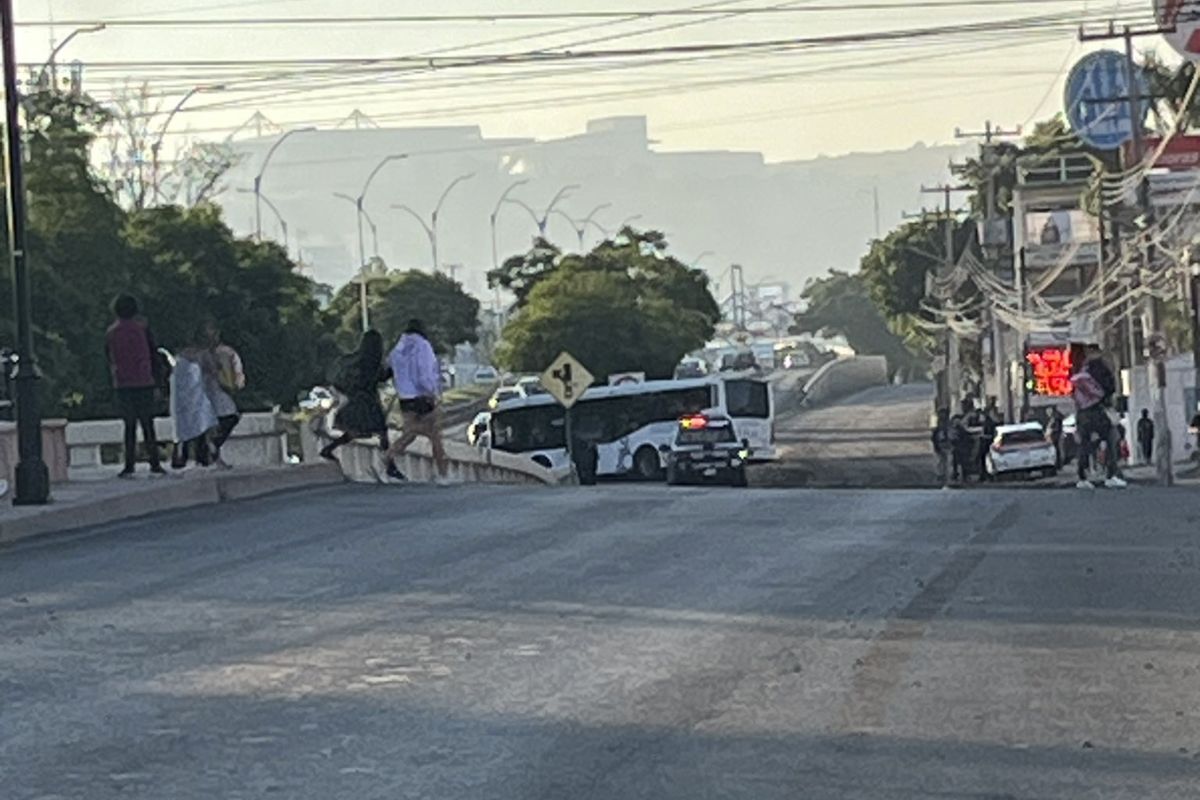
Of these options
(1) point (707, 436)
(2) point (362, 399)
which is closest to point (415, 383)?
(2) point (362, 399)

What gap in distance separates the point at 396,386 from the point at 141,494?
17.7 feet

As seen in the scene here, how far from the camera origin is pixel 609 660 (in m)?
12.4

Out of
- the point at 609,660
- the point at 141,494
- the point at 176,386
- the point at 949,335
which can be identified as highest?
the point at 949,335

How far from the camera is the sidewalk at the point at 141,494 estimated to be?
70.0 feet

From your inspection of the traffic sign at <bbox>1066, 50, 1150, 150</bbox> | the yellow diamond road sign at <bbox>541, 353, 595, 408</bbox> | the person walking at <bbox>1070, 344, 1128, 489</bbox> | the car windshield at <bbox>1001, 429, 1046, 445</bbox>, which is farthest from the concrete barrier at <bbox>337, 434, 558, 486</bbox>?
the traffic sign at <bbox>1066, 50, 1150, 150</bbox>

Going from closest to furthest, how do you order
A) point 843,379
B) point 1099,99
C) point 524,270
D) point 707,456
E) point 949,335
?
point 707,456, point 1099,99, point 524,270, point 949,335, point 843,379

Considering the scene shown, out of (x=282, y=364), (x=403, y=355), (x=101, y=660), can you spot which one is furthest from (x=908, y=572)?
(x=282, y=364)

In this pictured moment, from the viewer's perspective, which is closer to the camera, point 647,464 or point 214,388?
point 214,388

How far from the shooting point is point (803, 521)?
20500 mm

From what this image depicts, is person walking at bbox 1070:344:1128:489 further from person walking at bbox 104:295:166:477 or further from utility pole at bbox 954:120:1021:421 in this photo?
utility pole at bbox 954:120:1021:421

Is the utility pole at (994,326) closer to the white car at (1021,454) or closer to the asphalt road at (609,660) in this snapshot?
the white car at (1021,454)

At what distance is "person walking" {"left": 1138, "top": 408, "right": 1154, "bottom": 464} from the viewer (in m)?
64.6

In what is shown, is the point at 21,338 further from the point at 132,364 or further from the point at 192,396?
the point at 192,396

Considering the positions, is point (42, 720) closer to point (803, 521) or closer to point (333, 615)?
point (333, 615)
